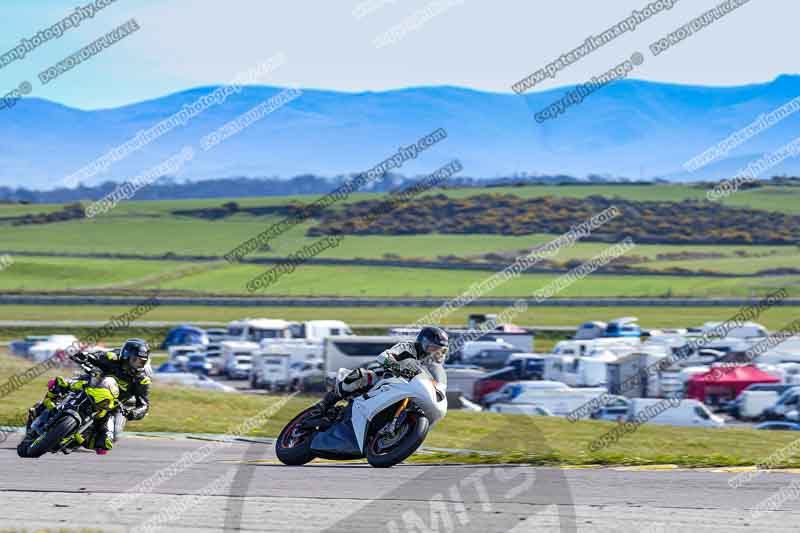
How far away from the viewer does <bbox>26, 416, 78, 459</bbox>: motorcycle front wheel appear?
42.5 ft

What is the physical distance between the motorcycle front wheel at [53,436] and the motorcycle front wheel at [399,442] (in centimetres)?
345

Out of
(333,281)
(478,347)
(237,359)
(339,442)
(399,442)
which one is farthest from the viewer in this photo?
(333,281)

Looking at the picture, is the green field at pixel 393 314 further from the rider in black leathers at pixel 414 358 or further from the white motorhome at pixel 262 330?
the rider in black leathers at pixel 414 358

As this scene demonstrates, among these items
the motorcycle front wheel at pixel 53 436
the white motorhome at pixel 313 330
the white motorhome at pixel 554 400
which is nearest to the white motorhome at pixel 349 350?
the white motorhome at pixel 554 400

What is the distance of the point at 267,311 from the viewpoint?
65.8 meters

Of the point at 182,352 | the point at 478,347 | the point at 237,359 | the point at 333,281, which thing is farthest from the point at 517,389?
the point at 333,281

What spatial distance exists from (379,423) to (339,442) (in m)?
0.51

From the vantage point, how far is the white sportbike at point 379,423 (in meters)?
11.7

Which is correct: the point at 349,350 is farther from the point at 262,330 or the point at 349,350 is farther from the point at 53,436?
the point at 53,436

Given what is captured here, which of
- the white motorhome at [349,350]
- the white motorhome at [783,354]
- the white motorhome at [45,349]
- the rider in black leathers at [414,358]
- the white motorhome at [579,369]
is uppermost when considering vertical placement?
the rider in black leathers at [414,358]

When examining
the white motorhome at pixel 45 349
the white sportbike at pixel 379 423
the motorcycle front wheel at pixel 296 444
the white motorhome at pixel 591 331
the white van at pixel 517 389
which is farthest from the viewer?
the white motorhome at pixel 591 331

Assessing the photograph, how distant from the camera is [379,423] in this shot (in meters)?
12.1

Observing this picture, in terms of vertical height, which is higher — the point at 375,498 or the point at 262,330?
the point at 375,498

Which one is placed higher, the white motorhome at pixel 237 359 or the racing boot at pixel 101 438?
the racing boot at pixel 101 438
